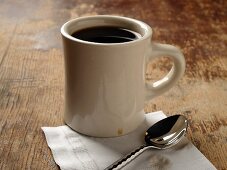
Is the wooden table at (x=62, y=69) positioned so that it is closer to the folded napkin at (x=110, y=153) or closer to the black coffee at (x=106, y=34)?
the folded napkin at (x=110, y=153)

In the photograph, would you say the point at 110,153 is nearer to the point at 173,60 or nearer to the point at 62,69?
the point at 173,60

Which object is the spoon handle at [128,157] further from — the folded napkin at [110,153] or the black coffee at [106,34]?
the black coffee at [106,34]

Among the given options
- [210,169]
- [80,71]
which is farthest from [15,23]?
[210,169]

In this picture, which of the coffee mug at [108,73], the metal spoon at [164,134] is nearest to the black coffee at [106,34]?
the coffee mug at [108,73]

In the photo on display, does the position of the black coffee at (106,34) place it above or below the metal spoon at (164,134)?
above

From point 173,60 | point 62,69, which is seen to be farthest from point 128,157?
point 62,69

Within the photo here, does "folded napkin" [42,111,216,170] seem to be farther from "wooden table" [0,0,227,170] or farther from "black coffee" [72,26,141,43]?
"black coffee" [72,26,141,43]

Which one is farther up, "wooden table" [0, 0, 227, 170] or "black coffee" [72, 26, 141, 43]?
"black coffee" [72, 26, 141, 43]

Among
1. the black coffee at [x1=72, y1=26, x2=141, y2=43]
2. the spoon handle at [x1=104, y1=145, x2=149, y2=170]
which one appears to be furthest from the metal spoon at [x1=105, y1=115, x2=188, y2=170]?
the black coffee at [x1=72, y1=26, x2=141, y2=43]

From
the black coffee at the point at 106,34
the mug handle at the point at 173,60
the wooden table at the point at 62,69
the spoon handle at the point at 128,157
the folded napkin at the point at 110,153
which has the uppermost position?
the black coffee at the point at 106,34
